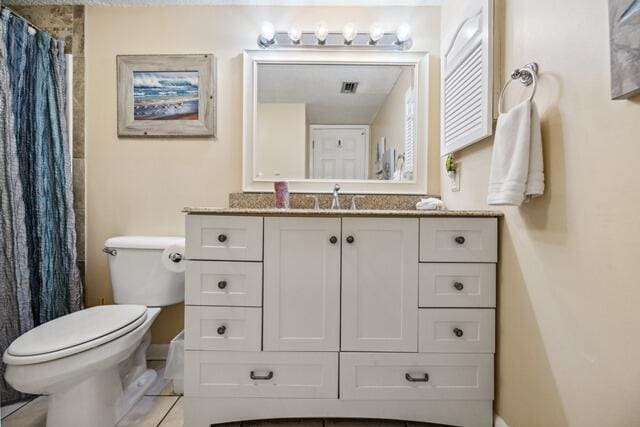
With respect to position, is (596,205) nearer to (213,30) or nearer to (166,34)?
(213,30)

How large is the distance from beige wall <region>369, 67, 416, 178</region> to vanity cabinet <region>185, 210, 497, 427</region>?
2.24ft

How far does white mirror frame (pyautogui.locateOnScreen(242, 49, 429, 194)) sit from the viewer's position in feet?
5.68

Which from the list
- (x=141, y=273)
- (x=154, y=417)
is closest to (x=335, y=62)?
(x=141, y=273)

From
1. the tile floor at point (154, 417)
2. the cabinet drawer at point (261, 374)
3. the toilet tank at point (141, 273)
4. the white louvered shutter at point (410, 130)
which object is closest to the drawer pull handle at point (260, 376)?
the cabinet drawer at point (261, 374)

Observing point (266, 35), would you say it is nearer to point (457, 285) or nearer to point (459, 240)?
point (459, 240)

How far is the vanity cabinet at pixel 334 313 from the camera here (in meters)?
1.17

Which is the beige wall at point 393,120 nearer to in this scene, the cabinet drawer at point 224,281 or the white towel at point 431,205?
the white towel at point 431,205

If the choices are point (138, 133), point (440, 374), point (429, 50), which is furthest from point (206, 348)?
point (429, 50)

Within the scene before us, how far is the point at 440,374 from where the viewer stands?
118 cm

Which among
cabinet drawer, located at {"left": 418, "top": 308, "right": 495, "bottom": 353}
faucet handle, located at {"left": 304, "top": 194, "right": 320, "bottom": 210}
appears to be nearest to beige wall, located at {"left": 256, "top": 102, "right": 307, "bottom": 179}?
faucet handle, located at {"left": 304, "top": 194, "right": 320, "bottom": 210}

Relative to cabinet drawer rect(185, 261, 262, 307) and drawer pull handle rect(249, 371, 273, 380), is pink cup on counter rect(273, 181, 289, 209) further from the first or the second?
drawer pull handle rect(249, 371, 273, 380)

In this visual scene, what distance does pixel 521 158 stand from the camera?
0.92 m

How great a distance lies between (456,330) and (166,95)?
1.90m

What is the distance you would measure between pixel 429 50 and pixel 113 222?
6.86 feet
